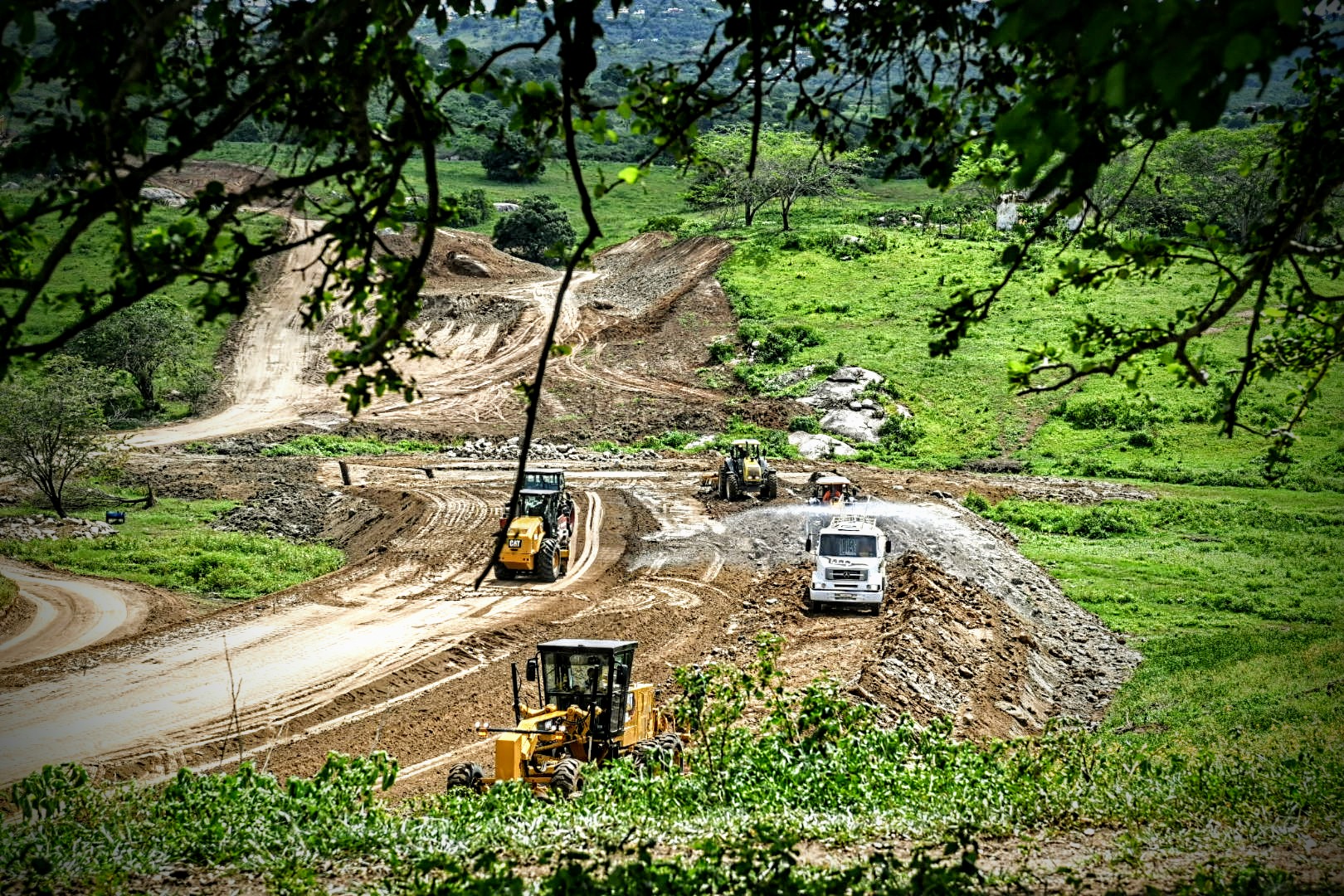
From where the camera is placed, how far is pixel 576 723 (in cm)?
1262

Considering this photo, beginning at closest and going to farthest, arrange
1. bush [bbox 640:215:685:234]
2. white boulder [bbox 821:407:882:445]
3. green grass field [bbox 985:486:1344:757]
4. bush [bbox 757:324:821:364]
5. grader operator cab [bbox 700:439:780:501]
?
green grass field [bbox 985:486:1344:757] → grader operator cab [bbox 700:439:780:501] → white boulder [bbox 821:407:882:445] → bush [bbox 757:324:821:364] → bush [bbox 640:215:685:234]

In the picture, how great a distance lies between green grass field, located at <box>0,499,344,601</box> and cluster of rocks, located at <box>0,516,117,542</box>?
0.41m

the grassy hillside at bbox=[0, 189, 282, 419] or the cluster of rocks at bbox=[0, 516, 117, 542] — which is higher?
the grassy hillside at bbox=[0, 189, 282, 419]

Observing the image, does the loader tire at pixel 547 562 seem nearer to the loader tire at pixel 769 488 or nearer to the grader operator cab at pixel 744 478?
the grader operator cab at pixel 744 478

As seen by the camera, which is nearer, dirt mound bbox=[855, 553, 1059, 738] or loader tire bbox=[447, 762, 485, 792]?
loader tire bbox=[447, 762, 485, 792]

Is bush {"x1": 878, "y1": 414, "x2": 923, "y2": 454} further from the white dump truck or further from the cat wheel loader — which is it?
the cat wheel loader

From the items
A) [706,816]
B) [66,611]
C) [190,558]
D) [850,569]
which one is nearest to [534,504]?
[190,558]

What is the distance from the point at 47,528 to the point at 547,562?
46.6ft

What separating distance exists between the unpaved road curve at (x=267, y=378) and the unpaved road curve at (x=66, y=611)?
17.0 meters

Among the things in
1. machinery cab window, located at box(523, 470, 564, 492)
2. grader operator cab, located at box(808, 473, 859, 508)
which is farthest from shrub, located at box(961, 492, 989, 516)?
machinery cab window, located at box(523, 470, 564, 492)

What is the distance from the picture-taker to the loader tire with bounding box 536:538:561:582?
2491 cm

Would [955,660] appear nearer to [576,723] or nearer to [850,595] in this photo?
[850,595]

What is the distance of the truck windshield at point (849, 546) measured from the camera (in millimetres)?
21922

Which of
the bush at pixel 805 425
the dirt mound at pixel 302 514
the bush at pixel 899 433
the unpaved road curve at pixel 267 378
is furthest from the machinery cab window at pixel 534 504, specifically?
the bush at pixel 899 433
